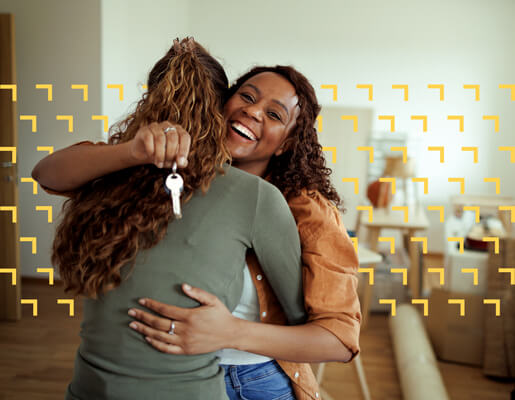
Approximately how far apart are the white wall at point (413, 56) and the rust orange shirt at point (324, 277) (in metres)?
5.72

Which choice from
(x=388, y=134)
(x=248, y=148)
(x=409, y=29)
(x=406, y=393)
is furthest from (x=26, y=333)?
(x=409, y=29)

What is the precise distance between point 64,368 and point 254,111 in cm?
236

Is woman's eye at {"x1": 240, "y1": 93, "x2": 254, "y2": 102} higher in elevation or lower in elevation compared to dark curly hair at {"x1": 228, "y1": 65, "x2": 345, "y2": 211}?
higher

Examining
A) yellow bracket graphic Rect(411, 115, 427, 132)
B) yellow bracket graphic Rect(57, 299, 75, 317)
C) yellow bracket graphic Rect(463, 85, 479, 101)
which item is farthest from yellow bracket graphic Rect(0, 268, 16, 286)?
yellow bracket graphic Rect(463, 85, 479, 101)

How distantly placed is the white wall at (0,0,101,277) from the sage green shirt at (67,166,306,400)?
3.66m

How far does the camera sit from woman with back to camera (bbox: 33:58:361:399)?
2.48 feet

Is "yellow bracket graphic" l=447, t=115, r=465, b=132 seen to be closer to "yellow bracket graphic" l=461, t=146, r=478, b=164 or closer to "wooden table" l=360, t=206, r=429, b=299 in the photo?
"yellow bracket graphic" l=461, t=146, r=478, b=164

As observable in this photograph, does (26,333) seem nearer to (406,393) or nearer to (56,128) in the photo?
(56,128)

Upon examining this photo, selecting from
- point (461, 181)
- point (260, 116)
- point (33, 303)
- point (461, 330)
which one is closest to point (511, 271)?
point (461, 330)

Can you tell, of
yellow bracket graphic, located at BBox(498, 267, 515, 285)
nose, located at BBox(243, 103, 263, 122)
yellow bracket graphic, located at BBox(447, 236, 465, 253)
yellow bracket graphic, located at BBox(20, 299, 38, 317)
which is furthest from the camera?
yellow bracket graphic, located at BBox(20, 299, 38, 317)

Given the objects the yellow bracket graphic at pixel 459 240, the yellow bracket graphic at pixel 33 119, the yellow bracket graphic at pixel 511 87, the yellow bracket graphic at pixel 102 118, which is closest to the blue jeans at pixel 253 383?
the yellow bracket graphic at pixel 459 240

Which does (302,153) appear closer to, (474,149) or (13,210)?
(13,210)

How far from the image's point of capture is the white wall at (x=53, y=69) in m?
4.09

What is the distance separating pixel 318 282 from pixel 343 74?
19.7 ft
